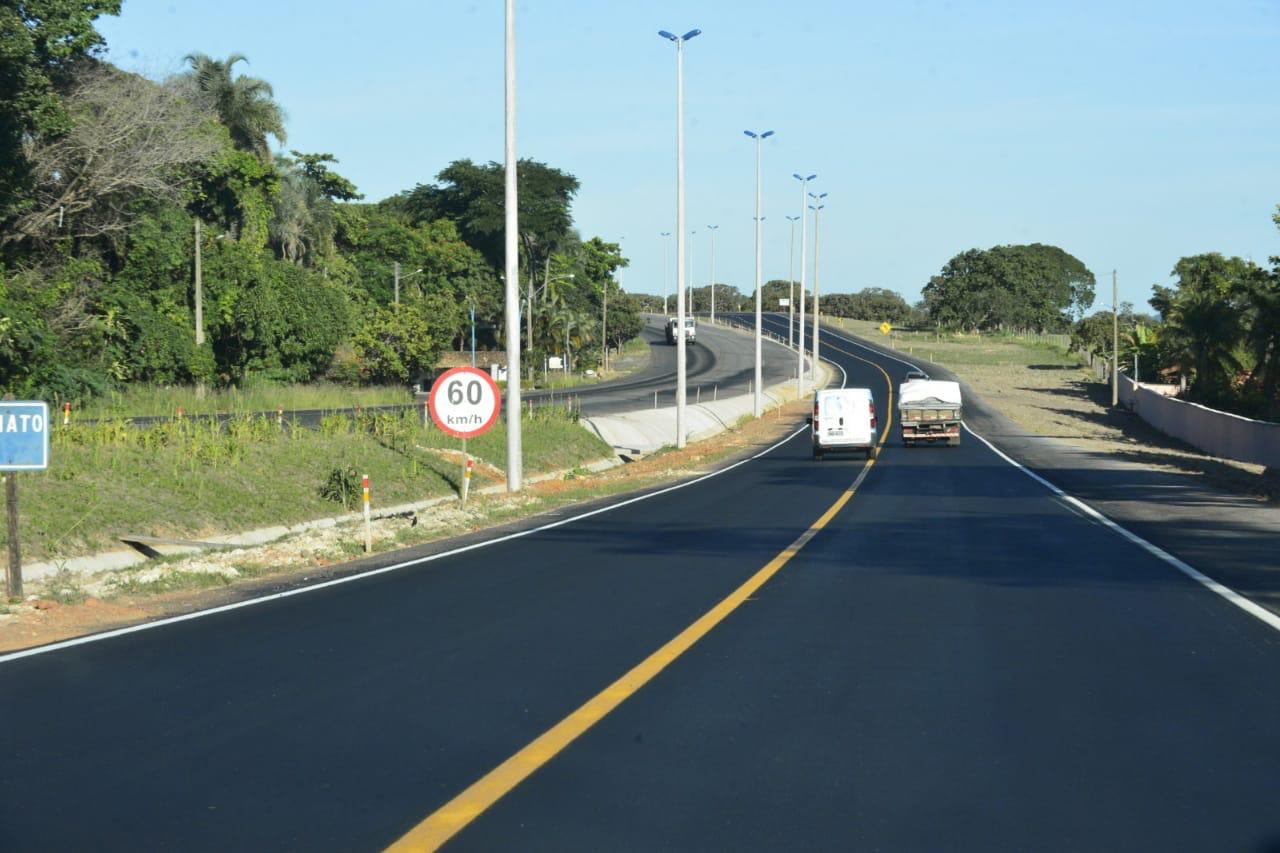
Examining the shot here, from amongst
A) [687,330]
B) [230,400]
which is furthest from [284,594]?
[687,330]

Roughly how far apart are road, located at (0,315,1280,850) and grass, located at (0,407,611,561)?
6404mm

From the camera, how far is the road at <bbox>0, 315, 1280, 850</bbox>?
19.3 ft

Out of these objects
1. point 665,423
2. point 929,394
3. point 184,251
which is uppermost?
point 184,251

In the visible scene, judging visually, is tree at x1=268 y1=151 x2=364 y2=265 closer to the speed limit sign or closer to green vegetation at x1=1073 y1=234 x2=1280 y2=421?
green vegetation at x1=1073 y1=234 x2=1280 y2=421

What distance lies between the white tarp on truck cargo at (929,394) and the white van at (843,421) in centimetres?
770

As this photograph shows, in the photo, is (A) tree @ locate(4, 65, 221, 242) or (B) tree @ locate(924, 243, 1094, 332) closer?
(A) tree @ locate(4, 65, 221, 242)

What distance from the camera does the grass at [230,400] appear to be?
149 ft

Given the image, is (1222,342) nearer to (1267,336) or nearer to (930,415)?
(1267,336)

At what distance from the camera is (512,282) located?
91.4ft

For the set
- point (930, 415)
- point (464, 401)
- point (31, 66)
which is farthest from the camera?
point (930, 415)

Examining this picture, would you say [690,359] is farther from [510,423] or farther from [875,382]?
[510,423]

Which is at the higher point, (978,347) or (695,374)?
(978,347)

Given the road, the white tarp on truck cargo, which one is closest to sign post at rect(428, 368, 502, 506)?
the road

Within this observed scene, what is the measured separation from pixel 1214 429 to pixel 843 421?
63.2 ft
